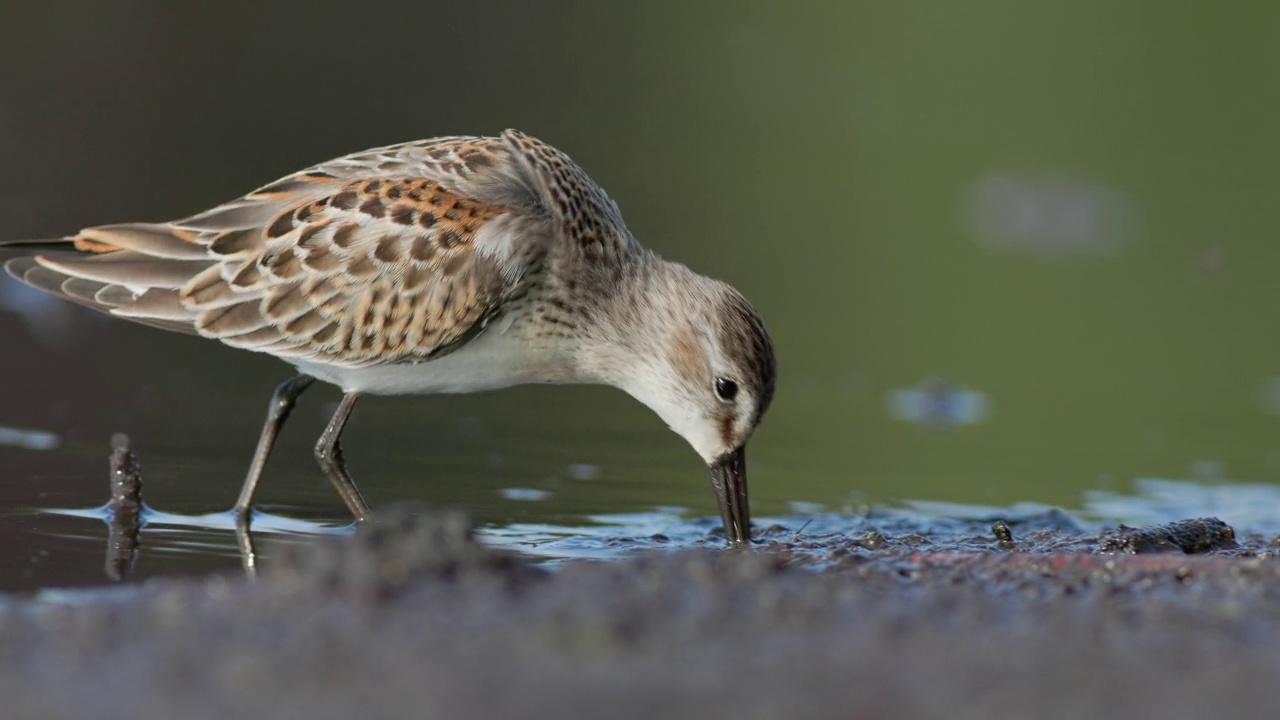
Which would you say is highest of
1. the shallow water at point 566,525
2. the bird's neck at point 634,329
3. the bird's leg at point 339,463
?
the bird's neck at point 634,329

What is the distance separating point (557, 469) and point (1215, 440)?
365 centimetres

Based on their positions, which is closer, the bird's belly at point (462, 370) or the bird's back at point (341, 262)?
the bird's back at point (341, 262)

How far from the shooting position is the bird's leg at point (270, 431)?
21.9 feet

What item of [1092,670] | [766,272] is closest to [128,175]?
[766,272]

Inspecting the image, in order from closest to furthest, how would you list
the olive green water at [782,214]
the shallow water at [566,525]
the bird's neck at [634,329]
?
the shallow water at [566,525]
the bird's neck at [634,329]
the olive green water at [782,214]

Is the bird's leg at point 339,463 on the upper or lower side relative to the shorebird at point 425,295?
lower

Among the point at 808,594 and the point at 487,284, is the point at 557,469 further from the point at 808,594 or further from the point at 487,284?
the point at 808,594

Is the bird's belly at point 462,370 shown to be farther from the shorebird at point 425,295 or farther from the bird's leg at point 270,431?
the bird's leg at point 270,431

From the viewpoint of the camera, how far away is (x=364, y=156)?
7219 mm

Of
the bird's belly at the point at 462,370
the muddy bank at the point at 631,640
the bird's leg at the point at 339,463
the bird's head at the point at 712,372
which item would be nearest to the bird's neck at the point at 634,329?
the bird's head at the point at 712,372

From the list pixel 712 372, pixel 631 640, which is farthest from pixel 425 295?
pixel 631 640

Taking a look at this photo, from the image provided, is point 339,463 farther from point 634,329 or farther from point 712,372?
point 712,372

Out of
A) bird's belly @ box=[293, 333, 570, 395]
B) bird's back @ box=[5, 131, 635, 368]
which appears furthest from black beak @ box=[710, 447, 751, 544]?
bird's back @ box=[5, 131, 635, 368]

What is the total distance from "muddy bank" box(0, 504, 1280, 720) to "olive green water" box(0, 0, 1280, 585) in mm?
1638
